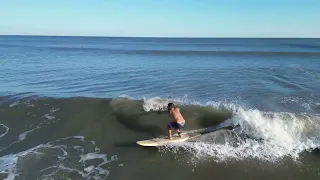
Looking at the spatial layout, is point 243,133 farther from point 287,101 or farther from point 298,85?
point 298,85

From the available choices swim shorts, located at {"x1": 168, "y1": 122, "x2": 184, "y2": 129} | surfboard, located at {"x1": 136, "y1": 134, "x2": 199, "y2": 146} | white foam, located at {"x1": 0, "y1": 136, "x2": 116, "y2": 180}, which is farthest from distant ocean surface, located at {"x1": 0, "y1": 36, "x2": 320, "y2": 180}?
swim shorts, located at {"x1": 168, "y1": 122, "x2": 184, "y2": 129}

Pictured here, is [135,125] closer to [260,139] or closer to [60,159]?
[60,159]

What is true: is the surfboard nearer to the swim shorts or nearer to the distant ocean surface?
the distant ocean surface

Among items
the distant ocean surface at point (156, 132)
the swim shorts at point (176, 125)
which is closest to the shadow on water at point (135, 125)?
the distant ocean surface at point (156, 132)

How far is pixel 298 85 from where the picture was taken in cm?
2233

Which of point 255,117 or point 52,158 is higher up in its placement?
point 255,117

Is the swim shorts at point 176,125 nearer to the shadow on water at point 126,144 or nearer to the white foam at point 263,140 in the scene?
the white foam at point 263,140

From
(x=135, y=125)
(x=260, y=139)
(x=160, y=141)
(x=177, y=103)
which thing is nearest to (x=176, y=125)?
(x=160, y=141)

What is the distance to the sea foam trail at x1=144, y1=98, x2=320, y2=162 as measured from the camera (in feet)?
37.6

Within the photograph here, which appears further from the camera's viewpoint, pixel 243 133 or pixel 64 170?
pixel 243 133

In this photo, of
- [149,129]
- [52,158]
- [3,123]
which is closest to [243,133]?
[149,129]

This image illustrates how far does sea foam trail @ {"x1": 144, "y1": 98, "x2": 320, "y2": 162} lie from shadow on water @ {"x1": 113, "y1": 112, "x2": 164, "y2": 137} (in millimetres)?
1866

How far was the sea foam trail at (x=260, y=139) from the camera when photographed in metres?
11.4

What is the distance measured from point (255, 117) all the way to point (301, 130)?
1.94 metres
